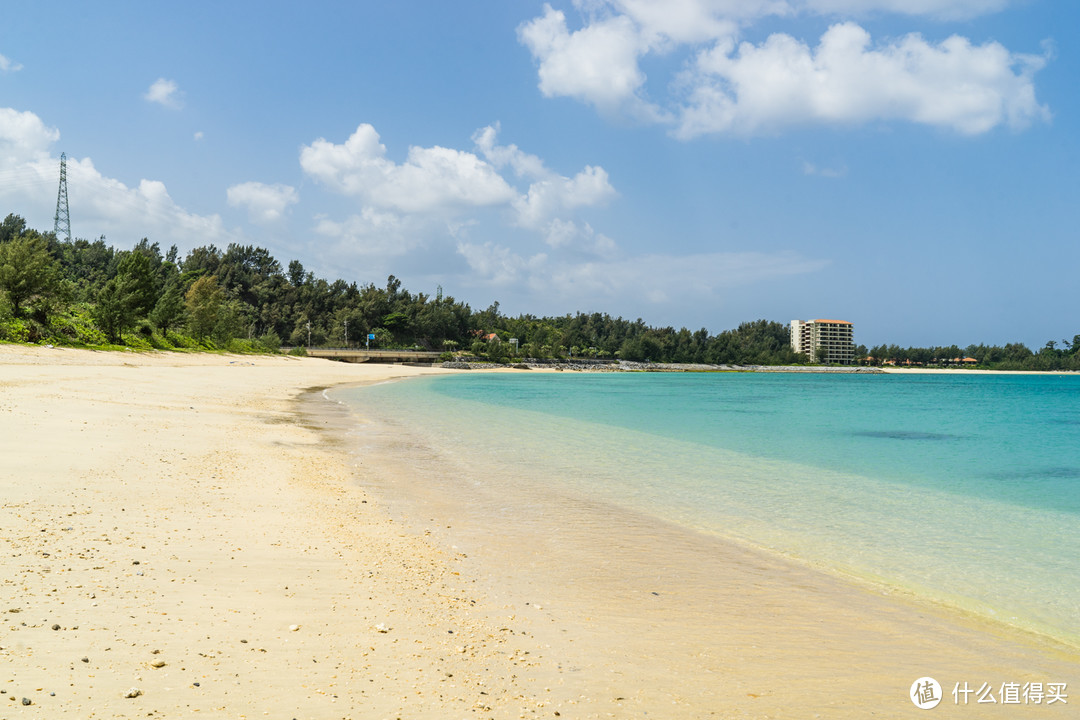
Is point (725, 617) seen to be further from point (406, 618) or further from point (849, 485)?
point (849, 485)

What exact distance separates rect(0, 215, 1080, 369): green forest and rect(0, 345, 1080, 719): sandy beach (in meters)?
37.8

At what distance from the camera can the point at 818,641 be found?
5.26 m

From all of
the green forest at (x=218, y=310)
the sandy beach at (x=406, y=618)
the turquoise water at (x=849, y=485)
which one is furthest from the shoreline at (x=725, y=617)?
the green forest at (x=218, y=310)

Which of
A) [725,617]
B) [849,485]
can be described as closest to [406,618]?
[725,617]

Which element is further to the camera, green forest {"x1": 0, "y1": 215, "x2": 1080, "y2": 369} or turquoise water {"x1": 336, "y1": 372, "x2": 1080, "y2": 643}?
green forest {"x1": 0, "y1": 215, "x2": 1080, "y2": 369}

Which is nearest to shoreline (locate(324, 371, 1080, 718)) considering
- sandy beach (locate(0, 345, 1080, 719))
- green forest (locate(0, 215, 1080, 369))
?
sandy beach (locate(0, 345, 1080, 719))

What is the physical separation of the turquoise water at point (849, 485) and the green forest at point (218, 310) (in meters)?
29.5

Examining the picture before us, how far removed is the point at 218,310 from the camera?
75.2m

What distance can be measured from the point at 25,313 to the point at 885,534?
50.4 meters

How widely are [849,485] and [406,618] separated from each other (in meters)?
11.9

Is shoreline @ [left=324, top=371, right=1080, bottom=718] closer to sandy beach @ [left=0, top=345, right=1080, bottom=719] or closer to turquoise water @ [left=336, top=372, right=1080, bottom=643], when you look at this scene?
sandy beach @ [left=0, top=345, right=1080, bottom=719]

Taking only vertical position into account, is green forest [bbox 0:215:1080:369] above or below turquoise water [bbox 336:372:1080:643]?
above

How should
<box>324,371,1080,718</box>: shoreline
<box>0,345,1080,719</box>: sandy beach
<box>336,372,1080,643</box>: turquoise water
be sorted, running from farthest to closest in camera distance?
<box>336,372,1080,643</box>: turquoise water
<box>324,371,1080,718</box>: shoreline
<box>0,345,1080,719</box>: sandy beach

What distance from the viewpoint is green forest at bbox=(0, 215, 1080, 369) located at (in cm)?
4178
